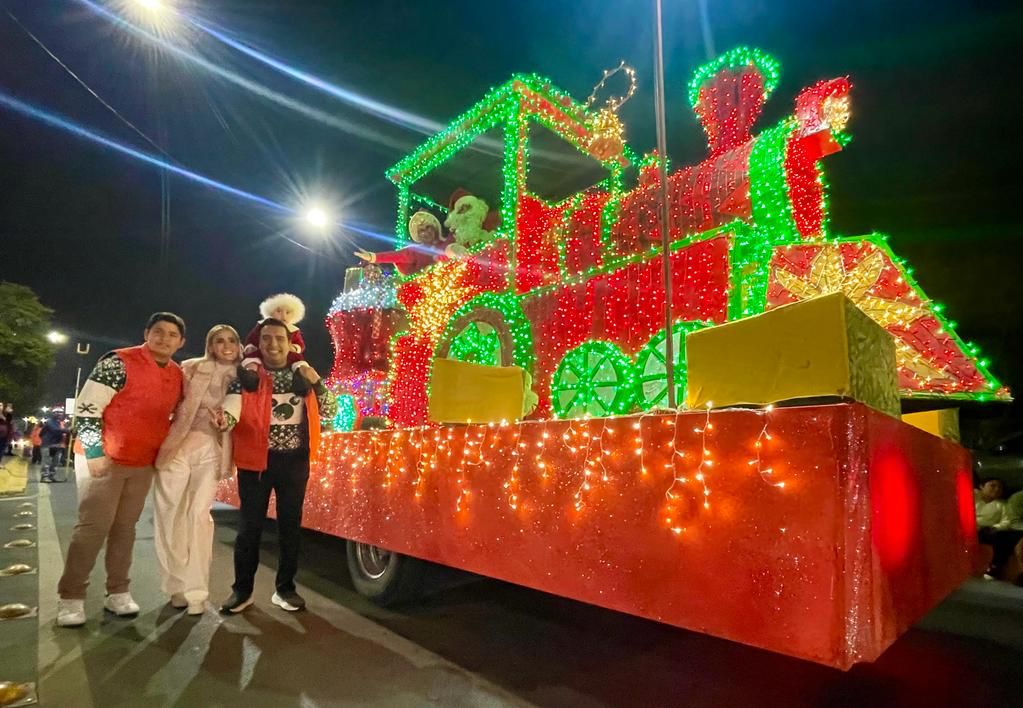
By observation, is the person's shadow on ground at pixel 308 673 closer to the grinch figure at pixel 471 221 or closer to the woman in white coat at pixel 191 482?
the woman in white coat at pixel 191 482

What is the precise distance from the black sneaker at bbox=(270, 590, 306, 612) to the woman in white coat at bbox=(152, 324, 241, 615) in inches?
17.1

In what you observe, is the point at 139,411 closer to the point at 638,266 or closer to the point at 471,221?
the point at 638,266

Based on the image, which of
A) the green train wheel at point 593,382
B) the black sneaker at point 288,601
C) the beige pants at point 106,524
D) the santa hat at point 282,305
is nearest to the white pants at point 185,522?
the beige pants at point 106,524

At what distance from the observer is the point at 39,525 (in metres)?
7.29

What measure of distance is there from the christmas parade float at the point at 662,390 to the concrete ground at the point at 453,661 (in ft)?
1.62

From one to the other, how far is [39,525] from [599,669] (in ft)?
25.5

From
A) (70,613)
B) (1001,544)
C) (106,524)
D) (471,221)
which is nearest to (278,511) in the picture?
(106,524)

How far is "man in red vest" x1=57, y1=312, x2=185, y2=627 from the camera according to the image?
3.37 metres

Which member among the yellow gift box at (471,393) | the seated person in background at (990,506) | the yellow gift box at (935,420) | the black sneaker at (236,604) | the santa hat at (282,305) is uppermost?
the santa hat at (282,305)

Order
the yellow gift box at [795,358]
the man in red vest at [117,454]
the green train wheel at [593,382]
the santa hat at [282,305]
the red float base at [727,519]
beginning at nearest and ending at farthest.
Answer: the red float base at [727,519] < the yellow gift box at [795,358] < the man in red vest at [117,454] < the santa hat at [282,305] < the green train wheel at [593,382]

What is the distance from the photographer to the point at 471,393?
3682 millimetres

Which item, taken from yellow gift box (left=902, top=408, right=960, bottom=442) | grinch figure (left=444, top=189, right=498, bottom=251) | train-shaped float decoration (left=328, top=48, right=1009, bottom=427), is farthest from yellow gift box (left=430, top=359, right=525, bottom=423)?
grinch figure (left=444, top=189, right=498, bottom=251)

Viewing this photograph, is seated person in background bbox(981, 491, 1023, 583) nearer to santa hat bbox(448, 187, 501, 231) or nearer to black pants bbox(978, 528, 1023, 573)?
black pants bbox(978, 528, 1023, 573)

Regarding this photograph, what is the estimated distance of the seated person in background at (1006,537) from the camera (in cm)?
586
